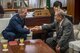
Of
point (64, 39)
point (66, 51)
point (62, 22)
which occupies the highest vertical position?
point (62, 22)

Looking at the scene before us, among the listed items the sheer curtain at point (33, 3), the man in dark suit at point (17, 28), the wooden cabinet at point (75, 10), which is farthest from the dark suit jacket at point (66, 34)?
the sheer curtain at point (33, 3)

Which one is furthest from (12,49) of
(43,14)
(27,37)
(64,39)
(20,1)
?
(20,1)

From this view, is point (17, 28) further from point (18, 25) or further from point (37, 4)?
point (37, 4)

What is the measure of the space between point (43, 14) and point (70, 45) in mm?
2176

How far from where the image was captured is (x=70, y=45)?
3305mm

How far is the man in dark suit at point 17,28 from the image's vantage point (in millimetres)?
3858

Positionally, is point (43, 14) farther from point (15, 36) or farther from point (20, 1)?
point (20, 1)

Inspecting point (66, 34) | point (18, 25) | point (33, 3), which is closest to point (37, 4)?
point (33, 3)

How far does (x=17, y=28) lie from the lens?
12.7 ft

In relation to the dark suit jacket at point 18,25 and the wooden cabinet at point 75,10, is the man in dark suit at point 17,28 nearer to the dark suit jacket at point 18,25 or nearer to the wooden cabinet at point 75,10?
the dark suit jacket at point 18,25

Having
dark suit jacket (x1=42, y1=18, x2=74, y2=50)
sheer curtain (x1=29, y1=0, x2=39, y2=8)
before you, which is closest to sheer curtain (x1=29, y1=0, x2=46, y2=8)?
sheer curtain (x1=29, y1=0, x2=39, y2=8)

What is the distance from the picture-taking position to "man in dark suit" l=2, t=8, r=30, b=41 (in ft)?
12.7

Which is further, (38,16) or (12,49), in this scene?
(38,16)

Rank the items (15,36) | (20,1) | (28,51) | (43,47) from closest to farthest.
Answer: (28,51) < (43,47) < (15,36) < (20,1)
